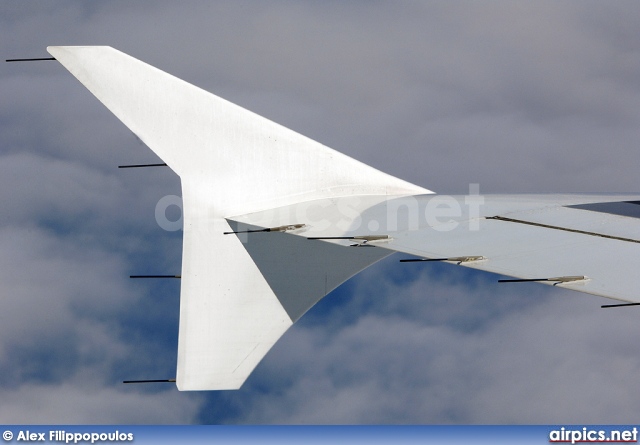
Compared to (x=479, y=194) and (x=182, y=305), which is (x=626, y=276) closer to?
(x=479, y=194)

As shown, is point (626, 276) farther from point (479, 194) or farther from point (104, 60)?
point (104, 60)

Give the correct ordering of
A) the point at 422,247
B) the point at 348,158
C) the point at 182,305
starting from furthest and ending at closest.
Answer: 1. the point at 348,158
2. the point at 182,305
3. the point at 422,247

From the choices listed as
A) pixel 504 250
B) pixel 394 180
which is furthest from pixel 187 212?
pixel 504 250

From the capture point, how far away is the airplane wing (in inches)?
808

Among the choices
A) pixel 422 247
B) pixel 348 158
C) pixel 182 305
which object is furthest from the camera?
pixel 348 158

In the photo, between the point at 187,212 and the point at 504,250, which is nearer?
the point at 504,250

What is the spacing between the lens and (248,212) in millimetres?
21719

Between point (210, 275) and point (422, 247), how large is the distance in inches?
245

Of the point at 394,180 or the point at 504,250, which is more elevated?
the point at 394,180

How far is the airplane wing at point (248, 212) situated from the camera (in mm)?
20534

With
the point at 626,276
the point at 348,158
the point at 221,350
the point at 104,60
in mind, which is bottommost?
the point at 221,350

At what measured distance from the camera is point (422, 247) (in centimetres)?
1678

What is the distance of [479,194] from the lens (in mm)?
21906

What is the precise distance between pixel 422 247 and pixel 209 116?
7.29 m
